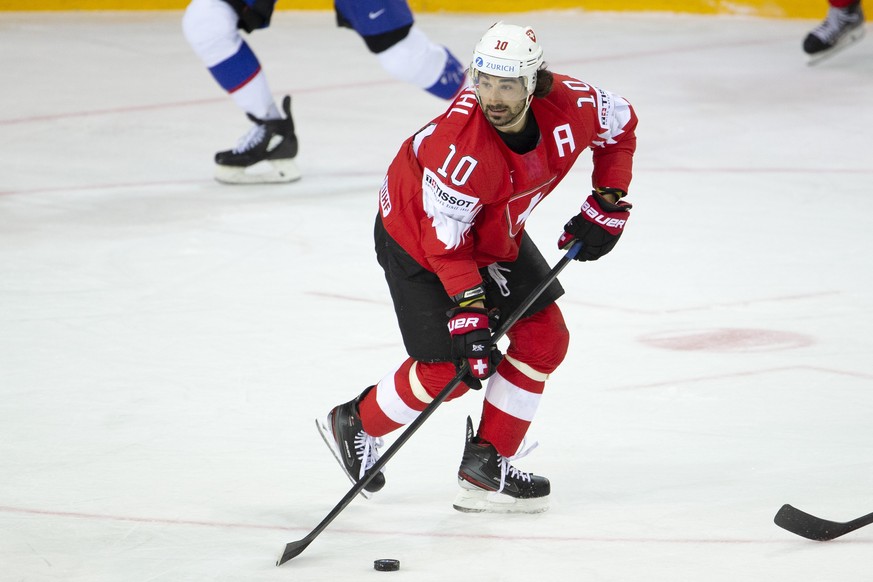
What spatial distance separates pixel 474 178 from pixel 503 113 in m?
0.13

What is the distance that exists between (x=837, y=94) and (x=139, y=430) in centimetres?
478

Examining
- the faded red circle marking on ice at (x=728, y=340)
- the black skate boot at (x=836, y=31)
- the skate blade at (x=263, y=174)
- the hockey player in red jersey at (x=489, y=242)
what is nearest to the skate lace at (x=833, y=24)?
the black skate boot at (x=836, y=31)

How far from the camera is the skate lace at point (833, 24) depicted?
728cm

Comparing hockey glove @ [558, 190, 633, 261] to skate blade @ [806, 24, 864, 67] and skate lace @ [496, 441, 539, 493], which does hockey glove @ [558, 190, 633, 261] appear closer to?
skate lace @ [496, 441, 539, 493]

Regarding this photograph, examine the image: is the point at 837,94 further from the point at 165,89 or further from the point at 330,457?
the point at 330,457

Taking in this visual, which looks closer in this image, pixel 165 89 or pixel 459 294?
pixel 459 294

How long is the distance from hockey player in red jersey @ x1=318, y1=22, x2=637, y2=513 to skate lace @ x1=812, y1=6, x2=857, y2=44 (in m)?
4.88

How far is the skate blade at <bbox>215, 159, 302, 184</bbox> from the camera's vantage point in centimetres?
546

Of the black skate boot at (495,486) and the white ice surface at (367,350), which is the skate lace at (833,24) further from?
the black skate boot at (495,486)

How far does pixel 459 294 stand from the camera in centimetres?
250

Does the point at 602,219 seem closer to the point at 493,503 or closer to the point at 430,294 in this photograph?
the point at 430,294

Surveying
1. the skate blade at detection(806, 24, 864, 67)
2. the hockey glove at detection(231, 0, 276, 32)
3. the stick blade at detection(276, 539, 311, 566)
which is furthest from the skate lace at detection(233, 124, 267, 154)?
the skate blade at detection(806, 24, 864, 67)

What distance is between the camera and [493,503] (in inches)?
107

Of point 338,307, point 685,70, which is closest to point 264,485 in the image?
point 338,307
